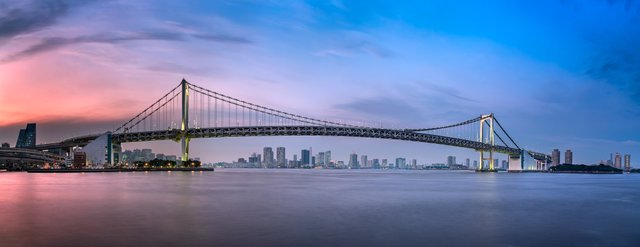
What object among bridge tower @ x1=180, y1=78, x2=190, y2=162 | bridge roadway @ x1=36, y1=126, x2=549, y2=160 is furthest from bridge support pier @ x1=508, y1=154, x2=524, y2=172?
bridge tower @ x1=180, y1=78, x2=190, y2=162

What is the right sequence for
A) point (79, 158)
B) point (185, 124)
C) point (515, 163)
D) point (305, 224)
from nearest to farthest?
1. point (305, 224)
2. point (185, 124)
3. point (79, 158)
4. point (515, 163)

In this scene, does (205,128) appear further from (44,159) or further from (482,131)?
(482,131)

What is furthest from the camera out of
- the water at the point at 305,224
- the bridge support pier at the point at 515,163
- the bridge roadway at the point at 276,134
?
the bridge support pier at the point at 515,163

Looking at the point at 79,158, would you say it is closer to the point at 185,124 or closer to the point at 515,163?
the point at 185,124

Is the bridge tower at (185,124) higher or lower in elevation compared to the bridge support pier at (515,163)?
higher

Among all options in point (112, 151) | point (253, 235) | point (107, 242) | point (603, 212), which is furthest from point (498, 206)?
point (112, 151)

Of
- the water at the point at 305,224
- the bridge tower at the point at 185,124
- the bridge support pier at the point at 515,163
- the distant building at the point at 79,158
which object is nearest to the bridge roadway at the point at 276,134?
the bridge tower at the point at 185,124

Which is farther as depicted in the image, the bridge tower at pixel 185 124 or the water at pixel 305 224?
the bridge tower at pixel 185 124

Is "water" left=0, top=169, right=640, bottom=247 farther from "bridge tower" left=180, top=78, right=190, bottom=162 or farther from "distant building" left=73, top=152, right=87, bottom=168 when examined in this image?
"distant building" left=73, top=152, right=87, bottom=168

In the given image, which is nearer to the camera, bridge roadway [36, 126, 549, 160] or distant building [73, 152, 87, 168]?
bridge roadway [36, 126, 549, 160]

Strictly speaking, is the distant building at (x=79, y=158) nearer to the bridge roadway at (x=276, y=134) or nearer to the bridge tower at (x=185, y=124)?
the bridge roadway at (x=276, y=134)

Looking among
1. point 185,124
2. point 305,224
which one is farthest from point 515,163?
point 305,224
